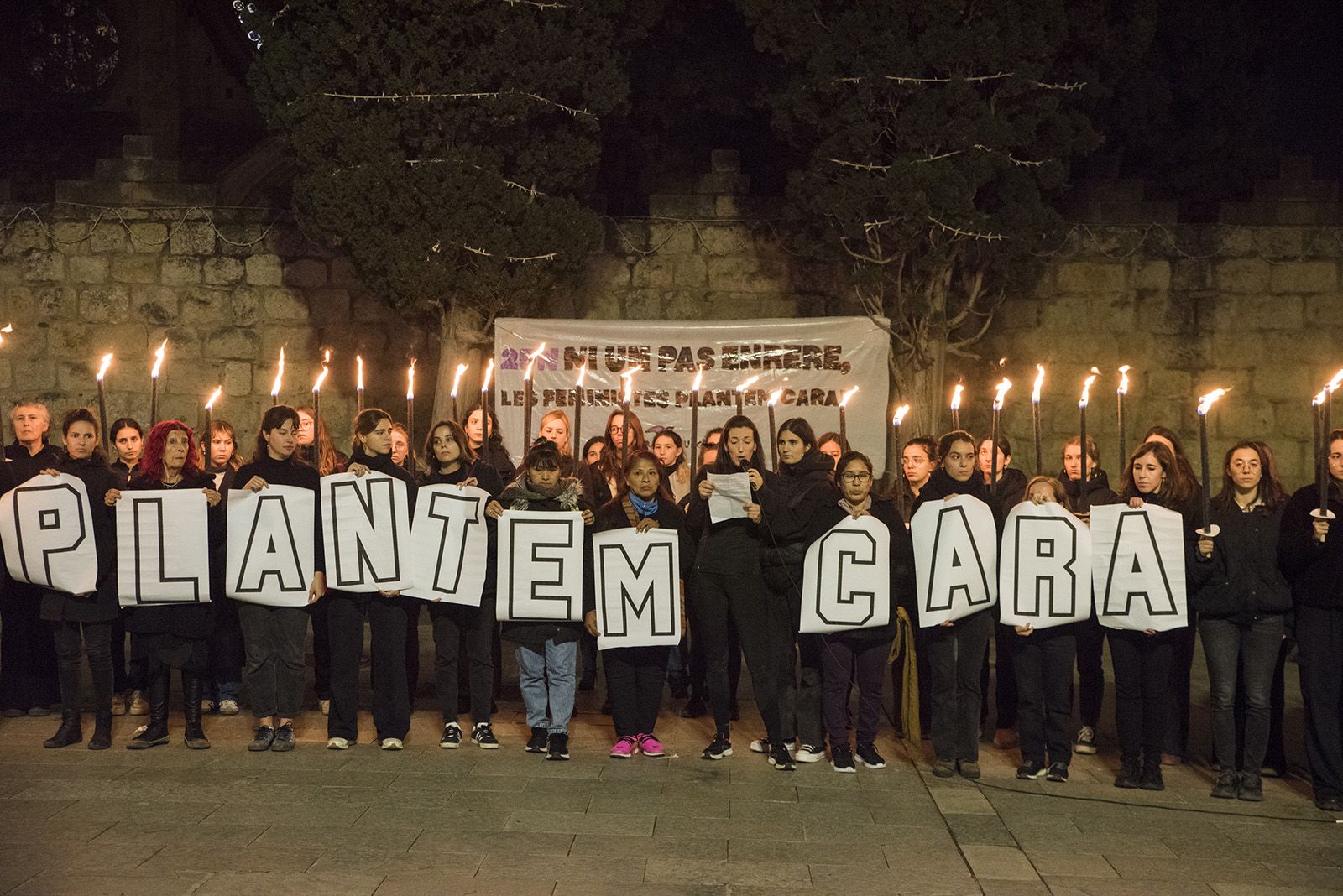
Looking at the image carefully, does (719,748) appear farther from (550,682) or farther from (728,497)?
(728,497)

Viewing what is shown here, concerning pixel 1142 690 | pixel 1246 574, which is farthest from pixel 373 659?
pixel 1246 574

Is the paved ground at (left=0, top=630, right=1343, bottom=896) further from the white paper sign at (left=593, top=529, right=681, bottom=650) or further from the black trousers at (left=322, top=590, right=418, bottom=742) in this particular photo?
the white paper sign at (left=593, top=529, right=681, bottom=650)

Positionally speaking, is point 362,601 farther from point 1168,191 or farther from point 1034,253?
point 1168,191

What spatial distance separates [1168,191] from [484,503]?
10.8 m

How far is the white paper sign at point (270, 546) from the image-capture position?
275 inches

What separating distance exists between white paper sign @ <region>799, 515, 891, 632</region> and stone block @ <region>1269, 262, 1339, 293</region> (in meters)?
6.71

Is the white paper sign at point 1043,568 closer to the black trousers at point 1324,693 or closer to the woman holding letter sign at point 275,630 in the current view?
the black trousers at point 1324,693

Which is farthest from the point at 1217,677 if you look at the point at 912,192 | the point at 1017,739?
the point at 912,192

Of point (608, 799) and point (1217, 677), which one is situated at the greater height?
point (1217, 677)

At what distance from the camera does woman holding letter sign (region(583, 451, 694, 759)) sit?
702 centimetres

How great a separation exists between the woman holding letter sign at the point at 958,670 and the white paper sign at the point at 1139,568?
1.78ft

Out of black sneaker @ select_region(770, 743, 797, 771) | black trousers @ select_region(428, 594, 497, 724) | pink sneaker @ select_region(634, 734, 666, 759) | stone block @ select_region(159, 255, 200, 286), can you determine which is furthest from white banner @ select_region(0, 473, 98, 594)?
stone block @ select_region(159, 255, 200, 286)

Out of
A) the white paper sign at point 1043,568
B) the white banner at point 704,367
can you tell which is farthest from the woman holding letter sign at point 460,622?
the white banner at point 704,367

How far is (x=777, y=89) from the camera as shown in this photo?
11.9 m
